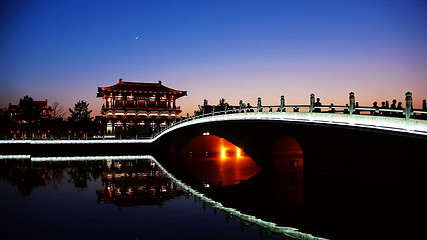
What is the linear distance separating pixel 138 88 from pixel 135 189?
160 ft

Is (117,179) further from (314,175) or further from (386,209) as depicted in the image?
(386,209)

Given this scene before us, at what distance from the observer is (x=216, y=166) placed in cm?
3353

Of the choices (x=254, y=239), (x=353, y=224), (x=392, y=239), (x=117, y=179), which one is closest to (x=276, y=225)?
(x=254, y=239)

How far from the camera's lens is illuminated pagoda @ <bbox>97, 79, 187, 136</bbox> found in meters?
65.9

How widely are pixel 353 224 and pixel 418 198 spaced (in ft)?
12.1

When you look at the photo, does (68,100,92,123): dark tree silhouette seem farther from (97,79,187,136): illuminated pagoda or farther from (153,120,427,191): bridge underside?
(153,120,427,191): bridge underside

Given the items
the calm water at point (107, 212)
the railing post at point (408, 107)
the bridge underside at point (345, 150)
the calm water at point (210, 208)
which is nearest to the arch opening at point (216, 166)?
the calm water at point (210, 208)

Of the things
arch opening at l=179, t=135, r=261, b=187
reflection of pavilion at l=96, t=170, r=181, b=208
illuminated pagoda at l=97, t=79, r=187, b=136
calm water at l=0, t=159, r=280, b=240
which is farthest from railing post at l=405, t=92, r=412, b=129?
illuminated pagoda at l=97, t=79, r=187, b=136

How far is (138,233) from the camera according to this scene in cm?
1210

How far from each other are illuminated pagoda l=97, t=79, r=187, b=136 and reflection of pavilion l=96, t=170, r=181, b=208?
38238 mm

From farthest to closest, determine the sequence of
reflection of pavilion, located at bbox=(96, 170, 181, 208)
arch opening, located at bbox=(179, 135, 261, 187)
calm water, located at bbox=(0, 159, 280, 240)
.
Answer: arch opening, located at bbox=(179, 135, 261, 187) → reflection of pavilion, located at bbox=(96, 170, 181, 208) → calm water, located at bbox=(0, 159, 280, 240)

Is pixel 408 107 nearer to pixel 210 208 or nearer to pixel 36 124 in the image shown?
pixel 210 208

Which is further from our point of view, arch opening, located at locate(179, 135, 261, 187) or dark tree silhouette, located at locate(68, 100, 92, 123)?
dark tree silhouette, located at locate(68, 100, 92, 123)

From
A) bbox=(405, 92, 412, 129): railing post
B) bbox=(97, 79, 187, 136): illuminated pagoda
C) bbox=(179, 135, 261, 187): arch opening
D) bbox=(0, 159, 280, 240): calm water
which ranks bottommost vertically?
bbox=(0, 159, 280, 240): calm water
